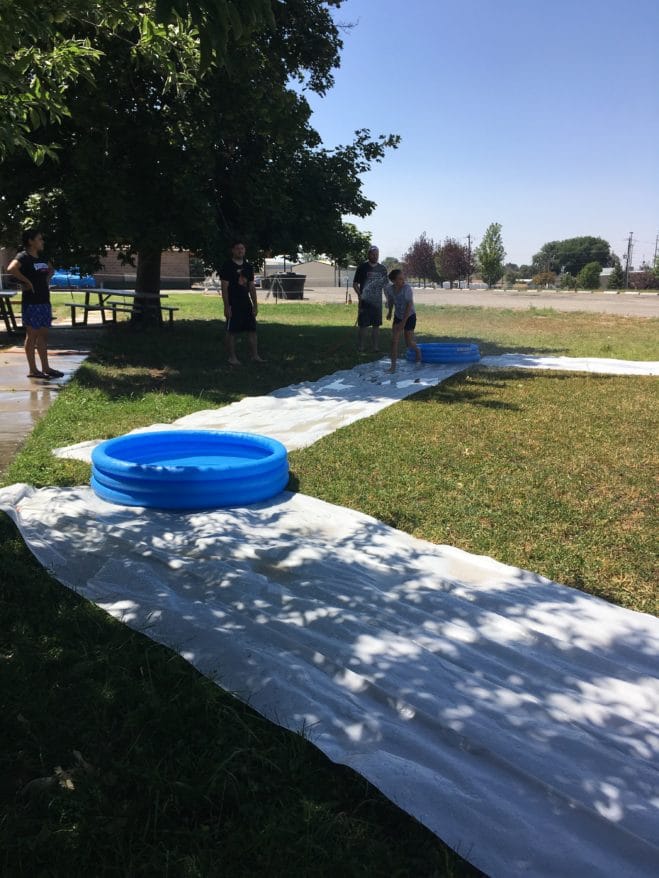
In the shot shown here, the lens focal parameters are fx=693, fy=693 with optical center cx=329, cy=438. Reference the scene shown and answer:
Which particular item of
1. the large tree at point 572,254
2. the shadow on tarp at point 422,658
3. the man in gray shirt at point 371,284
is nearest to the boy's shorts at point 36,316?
the shadow on tarp at point 422,658

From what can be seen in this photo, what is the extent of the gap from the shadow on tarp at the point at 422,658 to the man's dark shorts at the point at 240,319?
641cm

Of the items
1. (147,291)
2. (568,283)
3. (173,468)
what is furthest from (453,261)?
(173,468)

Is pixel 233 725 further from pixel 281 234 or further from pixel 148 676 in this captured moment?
pixel 281 234

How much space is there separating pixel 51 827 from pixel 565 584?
2.75 m

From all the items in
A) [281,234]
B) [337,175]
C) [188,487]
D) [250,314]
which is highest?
[337,175]

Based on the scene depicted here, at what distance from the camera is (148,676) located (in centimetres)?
275

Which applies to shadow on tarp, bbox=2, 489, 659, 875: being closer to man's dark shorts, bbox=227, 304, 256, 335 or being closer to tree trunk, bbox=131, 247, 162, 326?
man's dark shorts, bbox=227, 304, 256, 335

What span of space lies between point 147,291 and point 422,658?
14.4 metres

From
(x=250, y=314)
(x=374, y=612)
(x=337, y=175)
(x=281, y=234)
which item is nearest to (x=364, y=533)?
(x=374, y=612)

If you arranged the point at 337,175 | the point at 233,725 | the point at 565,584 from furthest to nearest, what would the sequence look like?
the point at 337,175 → the point at 565,584 → the point at 233,725

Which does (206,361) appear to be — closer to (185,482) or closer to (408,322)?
(408,322)

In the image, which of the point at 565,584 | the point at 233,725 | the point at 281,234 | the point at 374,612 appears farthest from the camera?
the point at 281,234

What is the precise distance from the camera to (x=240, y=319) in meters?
10.5

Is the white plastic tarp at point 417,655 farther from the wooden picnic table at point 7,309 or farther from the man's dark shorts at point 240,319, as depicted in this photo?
the wooden picnic table at point 7,309
